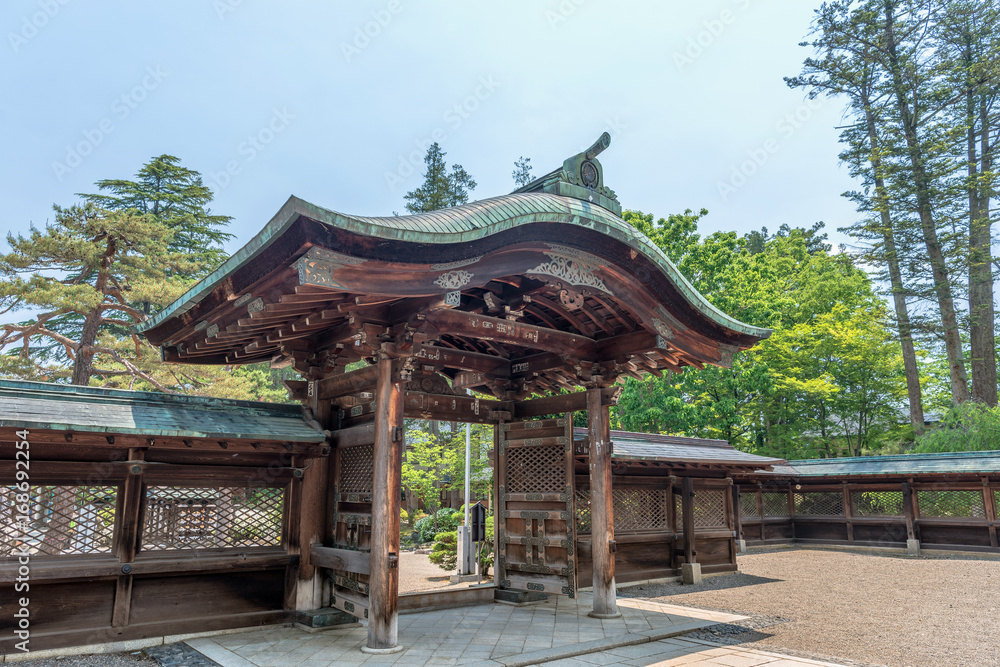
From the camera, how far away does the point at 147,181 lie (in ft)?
93.4

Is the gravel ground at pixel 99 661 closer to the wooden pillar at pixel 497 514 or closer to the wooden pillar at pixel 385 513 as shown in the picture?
the wooden pillar at pixel 385 513

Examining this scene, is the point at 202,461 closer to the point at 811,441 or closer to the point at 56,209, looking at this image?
the point at 56,209

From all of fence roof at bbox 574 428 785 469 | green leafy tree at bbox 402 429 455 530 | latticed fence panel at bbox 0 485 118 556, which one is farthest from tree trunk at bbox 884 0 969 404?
latticed fence panel at bbox 0 485 118 556

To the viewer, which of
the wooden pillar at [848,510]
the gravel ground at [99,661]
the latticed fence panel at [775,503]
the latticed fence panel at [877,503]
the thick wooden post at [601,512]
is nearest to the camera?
the gravel ground at [99,661]

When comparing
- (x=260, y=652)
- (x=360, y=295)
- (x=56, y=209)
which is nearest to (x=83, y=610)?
(x=260, y=652)

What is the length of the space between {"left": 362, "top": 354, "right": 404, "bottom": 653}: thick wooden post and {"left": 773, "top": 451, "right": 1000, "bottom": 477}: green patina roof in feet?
46.3

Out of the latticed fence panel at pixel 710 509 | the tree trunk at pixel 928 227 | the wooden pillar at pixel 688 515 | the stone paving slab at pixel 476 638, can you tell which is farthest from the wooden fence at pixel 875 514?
the stone paving slab at pixel 476 638

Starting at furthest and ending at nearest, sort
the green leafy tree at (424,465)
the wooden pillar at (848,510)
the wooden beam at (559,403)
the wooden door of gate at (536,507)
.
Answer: the green leafy tree at (424,465) < the wooden pillar at (848,510) < the wooden beam at (559,403) < the wooden door of gate at (536,507)

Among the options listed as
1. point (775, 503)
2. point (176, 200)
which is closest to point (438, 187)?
point (176, 200)

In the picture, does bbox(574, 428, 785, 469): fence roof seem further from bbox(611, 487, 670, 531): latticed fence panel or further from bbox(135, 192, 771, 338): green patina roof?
bbox(135, 192, 771, 338): green patina roof

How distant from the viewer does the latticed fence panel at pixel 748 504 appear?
17719 millimetres

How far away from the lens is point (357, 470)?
751cm

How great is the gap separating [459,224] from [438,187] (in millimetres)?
28922

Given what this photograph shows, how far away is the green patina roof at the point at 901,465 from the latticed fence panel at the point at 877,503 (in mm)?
849
